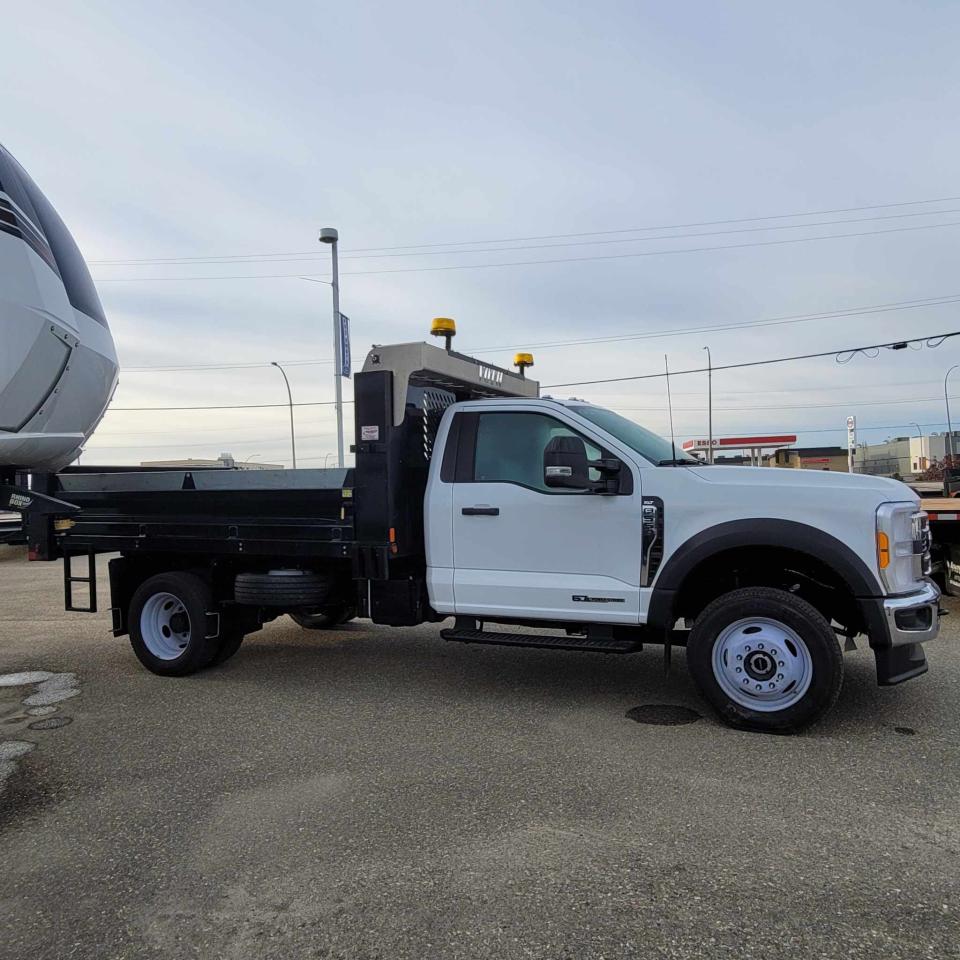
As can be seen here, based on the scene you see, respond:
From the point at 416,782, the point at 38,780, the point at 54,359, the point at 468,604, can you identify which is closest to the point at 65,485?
the point at 54,359

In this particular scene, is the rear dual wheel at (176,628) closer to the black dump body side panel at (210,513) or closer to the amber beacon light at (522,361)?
the black dump body side panel at (210,513)

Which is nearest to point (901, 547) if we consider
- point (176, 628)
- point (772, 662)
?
point (772, 662)

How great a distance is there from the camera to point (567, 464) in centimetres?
489

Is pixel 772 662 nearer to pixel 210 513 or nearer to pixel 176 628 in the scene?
pixel 210 513

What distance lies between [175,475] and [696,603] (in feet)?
13.8

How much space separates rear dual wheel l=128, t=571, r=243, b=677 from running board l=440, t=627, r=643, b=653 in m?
2.07

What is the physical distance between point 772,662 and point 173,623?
15.4 feet

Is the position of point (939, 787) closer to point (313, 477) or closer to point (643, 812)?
point (643, 812)

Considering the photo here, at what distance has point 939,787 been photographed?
388cm

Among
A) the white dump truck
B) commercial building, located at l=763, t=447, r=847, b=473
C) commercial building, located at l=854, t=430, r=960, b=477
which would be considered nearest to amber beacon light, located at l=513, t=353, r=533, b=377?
the white dump truck

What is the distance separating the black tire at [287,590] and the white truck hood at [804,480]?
9.47 ft

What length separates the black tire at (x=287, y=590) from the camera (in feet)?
19.7

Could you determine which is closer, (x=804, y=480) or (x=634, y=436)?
(x=804, y=480)

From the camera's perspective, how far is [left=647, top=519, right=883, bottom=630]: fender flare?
14.8 ft
